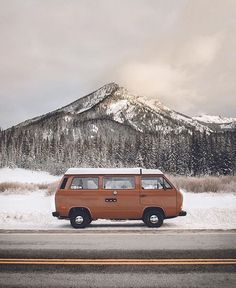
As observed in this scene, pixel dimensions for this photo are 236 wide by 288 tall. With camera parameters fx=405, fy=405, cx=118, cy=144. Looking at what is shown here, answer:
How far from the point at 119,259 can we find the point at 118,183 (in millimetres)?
5382

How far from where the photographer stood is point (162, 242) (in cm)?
1083

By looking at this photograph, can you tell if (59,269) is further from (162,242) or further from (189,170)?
(189,170)

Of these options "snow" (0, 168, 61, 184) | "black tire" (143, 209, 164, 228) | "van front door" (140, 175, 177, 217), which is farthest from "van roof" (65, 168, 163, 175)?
"snow" (0, 168, 61, 184)

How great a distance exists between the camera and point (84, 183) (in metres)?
14.1

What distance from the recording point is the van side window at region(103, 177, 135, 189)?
14.1 meters

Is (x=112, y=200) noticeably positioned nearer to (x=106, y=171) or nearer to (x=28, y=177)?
(x=106, y=171)

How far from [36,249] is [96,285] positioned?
3364 mm

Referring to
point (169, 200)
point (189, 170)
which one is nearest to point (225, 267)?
point (169, 200)

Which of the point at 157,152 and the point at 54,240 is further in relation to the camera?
the point at 157,152

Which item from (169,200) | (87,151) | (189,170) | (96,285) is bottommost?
(96,285)

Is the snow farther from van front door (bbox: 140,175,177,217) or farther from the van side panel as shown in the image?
van front door (bbox: 140,175,177,217)

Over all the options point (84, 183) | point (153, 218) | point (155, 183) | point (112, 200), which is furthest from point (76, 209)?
point (155, 183)

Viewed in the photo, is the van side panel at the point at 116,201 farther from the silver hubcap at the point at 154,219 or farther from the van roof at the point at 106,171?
the van roof at the point at 106,171

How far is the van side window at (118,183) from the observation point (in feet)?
46.1
